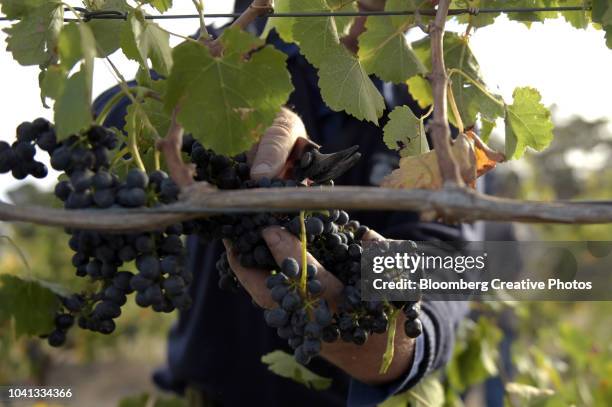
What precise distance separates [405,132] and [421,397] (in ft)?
2.93

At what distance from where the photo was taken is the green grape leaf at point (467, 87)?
4.37 ft

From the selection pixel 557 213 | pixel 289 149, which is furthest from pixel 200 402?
pixel 557 213

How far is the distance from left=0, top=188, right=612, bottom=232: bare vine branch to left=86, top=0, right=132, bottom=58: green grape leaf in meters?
0.38

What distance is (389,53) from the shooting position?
1329 millimetres

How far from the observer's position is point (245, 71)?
1.03m

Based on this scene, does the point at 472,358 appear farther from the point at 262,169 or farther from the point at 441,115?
the point at 441,115

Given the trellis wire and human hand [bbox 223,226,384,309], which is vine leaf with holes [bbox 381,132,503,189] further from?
the trellis wire

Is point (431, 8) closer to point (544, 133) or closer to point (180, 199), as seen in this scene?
point (544, 133)

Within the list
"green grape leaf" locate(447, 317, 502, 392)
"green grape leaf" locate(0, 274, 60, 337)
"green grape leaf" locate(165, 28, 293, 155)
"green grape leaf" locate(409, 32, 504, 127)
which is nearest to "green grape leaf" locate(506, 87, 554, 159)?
"green grape leaf" locate(409, 32, 504, 127)

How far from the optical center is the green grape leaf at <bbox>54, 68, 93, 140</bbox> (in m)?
0.95

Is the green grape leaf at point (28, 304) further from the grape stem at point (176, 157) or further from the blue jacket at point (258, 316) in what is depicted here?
the blue jacket at point (258, 316)

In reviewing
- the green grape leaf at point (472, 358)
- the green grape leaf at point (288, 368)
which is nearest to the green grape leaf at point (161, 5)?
the green grape leaf at point (288, 368)

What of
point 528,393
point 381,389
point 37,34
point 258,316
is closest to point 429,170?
point 37,34

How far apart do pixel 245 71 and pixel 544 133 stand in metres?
0.56
